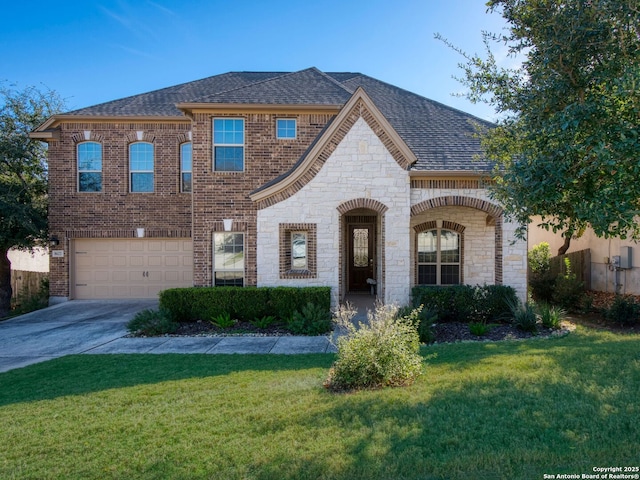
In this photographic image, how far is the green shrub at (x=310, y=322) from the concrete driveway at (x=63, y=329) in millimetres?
4410

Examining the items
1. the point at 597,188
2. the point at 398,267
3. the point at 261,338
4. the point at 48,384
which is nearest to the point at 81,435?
the point at 48,384

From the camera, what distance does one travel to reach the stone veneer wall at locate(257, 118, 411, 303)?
10.4 meters

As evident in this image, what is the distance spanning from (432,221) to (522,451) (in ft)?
32.5

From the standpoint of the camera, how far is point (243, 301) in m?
9.98

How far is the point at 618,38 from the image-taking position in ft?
17.9

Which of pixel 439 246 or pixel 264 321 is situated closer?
pixel 264 321

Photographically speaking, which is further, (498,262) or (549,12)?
(498,262)

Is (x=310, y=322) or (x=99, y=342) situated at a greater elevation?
(x=310, y=322)

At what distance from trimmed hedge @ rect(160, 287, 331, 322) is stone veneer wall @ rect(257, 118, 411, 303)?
67 cm

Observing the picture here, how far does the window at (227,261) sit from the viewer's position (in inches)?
452

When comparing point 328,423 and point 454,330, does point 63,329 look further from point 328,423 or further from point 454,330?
point 454,330

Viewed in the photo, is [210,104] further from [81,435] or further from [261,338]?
[81,435]

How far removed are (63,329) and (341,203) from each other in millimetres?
8445

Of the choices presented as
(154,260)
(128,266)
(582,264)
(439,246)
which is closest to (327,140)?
(439,246)
